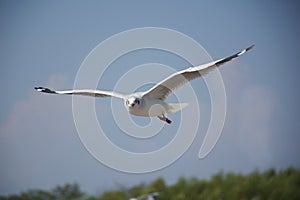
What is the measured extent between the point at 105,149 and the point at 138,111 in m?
1.66

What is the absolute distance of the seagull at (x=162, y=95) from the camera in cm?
823

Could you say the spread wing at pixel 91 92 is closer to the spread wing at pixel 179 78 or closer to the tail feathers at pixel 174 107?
the spread wing at pixel 179 78

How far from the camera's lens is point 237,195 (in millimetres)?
12469

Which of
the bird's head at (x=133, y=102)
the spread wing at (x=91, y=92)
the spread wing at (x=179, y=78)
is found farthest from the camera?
the spread wing at (x=91, y=92)

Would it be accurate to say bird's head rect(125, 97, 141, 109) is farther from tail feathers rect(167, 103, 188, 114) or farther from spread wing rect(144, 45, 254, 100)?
tail feathers rect(167, 103, 188, 114)

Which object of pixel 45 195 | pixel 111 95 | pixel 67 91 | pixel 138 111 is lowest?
pixel 138 111

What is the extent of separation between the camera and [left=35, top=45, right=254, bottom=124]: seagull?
823 cm

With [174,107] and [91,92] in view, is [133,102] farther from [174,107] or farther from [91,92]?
[91,92]

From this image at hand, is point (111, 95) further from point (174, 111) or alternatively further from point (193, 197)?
point (193, 197)

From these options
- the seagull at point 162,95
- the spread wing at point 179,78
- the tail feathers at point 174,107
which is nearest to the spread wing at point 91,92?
the seagull at point 162,95

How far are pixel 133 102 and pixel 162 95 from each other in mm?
668

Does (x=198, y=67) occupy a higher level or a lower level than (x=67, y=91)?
lower

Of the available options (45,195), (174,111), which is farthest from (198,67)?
(45,195)

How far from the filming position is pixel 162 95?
8.80 metres
